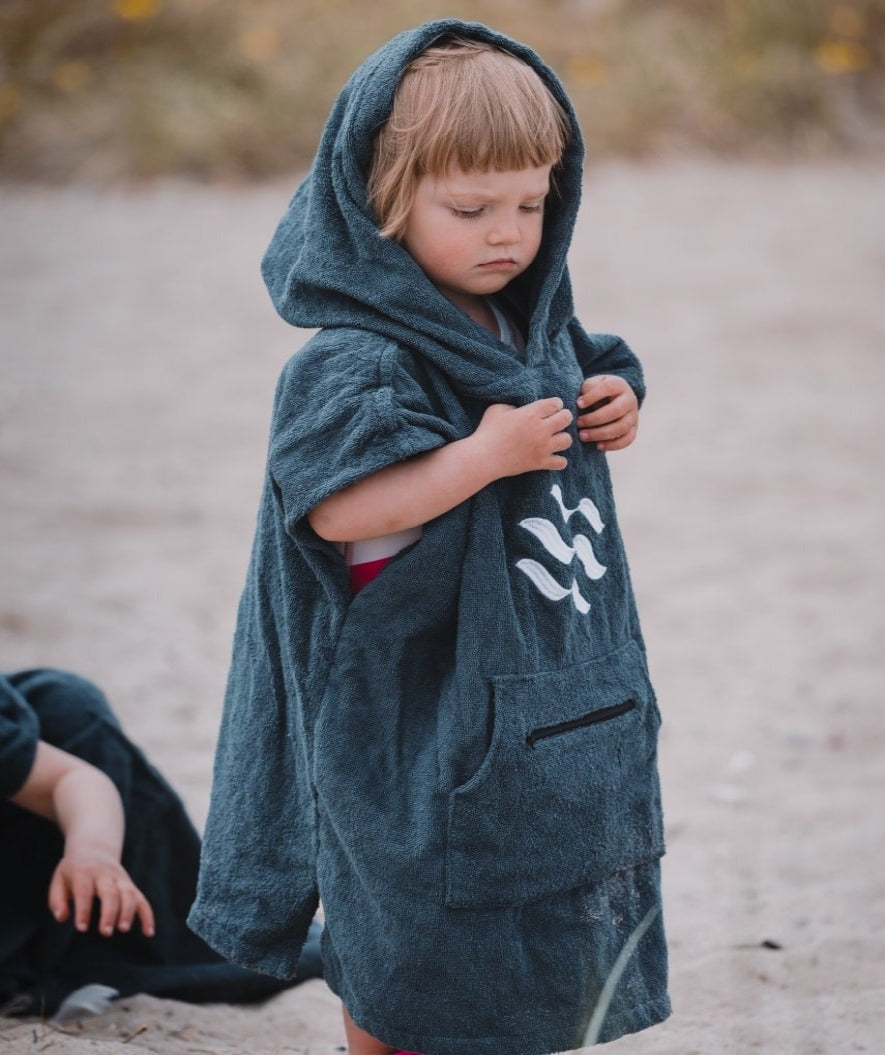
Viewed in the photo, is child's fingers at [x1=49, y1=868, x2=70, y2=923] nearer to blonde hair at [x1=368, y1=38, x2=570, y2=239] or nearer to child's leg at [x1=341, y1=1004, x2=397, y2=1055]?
child's leg at [x1=341, y1=1004, x2=397, y2=1055]

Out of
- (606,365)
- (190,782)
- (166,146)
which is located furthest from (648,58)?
(606,365)

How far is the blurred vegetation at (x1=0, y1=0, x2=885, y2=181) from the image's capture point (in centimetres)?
866

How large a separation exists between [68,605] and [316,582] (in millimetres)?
2920

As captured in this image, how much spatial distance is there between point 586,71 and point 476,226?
7733mm

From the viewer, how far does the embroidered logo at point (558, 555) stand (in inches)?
71.2

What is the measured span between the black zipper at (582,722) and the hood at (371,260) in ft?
1.40

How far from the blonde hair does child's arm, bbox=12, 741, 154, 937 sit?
114 centimetres

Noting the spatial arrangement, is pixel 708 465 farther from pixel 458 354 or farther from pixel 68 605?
pixel 458 354

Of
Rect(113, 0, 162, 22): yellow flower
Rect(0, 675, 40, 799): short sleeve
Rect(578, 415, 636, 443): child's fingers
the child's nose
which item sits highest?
Rect(113, 0, 162, 22): yellow flower

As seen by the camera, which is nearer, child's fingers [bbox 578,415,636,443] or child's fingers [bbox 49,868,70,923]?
child's fingers [bbox 578,415,636,443]

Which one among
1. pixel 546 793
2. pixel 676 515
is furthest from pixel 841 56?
pixel 546 793

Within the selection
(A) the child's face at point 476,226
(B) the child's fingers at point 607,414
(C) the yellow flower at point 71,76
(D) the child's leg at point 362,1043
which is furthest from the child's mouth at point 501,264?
(C) the yellow flower at point 71,76

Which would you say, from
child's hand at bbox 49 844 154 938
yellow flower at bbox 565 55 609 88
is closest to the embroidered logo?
child's hand at bbox 49 844 154 938

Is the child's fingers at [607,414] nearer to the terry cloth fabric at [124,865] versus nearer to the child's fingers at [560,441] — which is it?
the child's fingers at [560,441]
